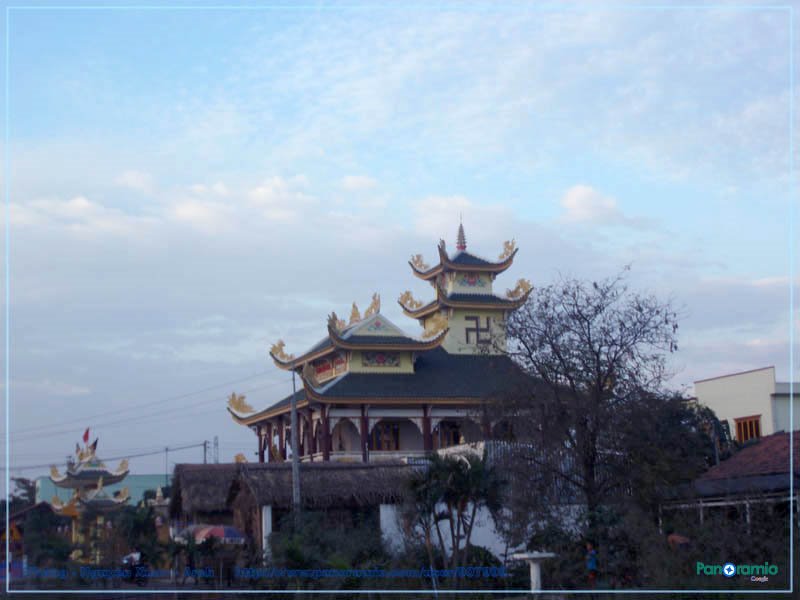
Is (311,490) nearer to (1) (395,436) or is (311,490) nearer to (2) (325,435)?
(2) (325,435)

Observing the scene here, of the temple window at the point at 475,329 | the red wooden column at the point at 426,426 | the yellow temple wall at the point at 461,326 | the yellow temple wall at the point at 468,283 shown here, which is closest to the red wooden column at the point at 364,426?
the red wooden column at the point at 426,426

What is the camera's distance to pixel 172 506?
2700cm

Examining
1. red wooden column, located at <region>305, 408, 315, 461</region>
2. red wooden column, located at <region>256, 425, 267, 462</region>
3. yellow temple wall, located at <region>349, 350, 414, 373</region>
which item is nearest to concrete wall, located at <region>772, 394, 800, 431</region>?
yellow temple wall, located at <region>349, 350, 414, 373</region>

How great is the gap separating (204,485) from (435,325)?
13.0 meters

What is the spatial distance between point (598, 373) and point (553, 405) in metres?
0.98

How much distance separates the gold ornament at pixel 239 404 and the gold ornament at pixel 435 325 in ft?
25.6

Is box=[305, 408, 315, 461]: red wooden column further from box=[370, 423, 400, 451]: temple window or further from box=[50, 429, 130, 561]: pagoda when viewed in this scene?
box=[50, 429, 130, 561]: pagoda

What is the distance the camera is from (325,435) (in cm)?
3192

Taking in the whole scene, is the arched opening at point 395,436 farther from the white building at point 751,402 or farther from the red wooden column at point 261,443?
the white building at point 751,402

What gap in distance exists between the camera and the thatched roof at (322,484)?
909 inches

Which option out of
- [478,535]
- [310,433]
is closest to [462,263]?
[310,433]

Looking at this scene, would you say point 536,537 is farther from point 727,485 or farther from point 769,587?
point 769,587

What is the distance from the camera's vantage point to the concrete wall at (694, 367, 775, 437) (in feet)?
98.5

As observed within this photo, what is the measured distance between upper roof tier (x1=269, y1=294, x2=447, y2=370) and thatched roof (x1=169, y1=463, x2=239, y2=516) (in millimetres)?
8110
